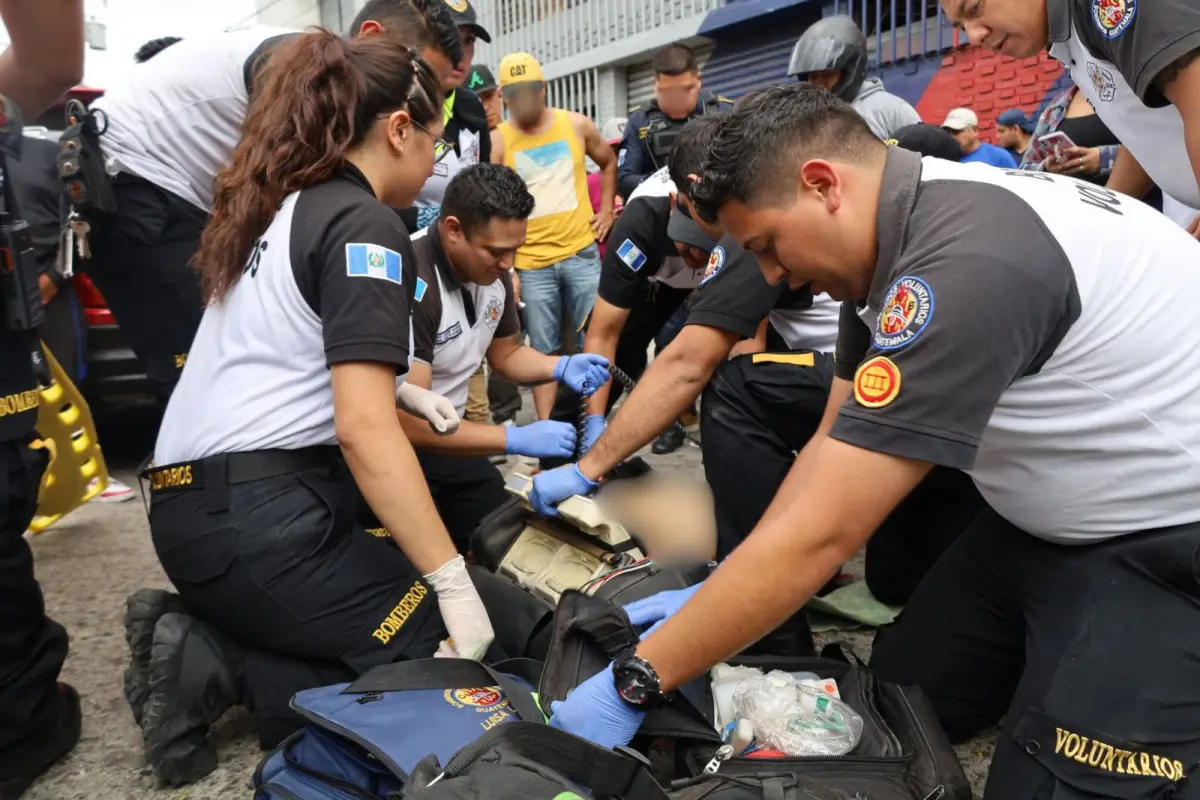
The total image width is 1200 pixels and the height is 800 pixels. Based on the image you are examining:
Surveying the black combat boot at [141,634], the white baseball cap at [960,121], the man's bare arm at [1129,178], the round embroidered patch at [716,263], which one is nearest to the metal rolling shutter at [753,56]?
the white baseball cap at [960,121]

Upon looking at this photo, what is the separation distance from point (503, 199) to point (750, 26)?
11.0 meters

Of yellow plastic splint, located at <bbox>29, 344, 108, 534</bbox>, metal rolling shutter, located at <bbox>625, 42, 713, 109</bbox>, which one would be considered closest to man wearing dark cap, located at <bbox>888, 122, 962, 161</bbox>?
yellow plastic splint, located at <bbox>29, 344, 108, 534</bbox>

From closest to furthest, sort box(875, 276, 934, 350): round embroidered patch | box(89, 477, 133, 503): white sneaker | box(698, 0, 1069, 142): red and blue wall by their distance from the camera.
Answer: box(875, 276, 934, 350): round embroidered patch → box(89, 477, 133, 503): white sneaker → box(698, 0, 1069, 142): red and blue wall

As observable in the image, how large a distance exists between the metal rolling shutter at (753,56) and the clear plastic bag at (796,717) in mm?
11050

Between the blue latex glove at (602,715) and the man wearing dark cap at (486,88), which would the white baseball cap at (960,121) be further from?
the blue latex glove at (602,715)

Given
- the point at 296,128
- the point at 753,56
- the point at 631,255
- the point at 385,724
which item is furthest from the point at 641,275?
the point at 753,56

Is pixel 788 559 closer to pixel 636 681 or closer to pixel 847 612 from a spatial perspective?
pixel 636 681

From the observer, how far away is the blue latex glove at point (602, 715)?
1475 millimetres

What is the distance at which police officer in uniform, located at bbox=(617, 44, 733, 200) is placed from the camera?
4984mm

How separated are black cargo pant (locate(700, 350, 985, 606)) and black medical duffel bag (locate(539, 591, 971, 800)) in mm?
712

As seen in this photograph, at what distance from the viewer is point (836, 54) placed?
157 inches

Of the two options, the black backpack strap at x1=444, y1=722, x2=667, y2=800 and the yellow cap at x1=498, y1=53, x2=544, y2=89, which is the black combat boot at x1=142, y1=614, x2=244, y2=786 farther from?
the yellow cap at x1=498, y1=53, x2=544, y2=89

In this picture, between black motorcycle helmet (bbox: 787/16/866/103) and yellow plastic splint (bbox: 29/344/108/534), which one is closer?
yellow plastic splint (bbox: 29/344/108/534)

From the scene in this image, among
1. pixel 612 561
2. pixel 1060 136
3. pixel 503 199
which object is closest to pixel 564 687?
pixel 612 561
